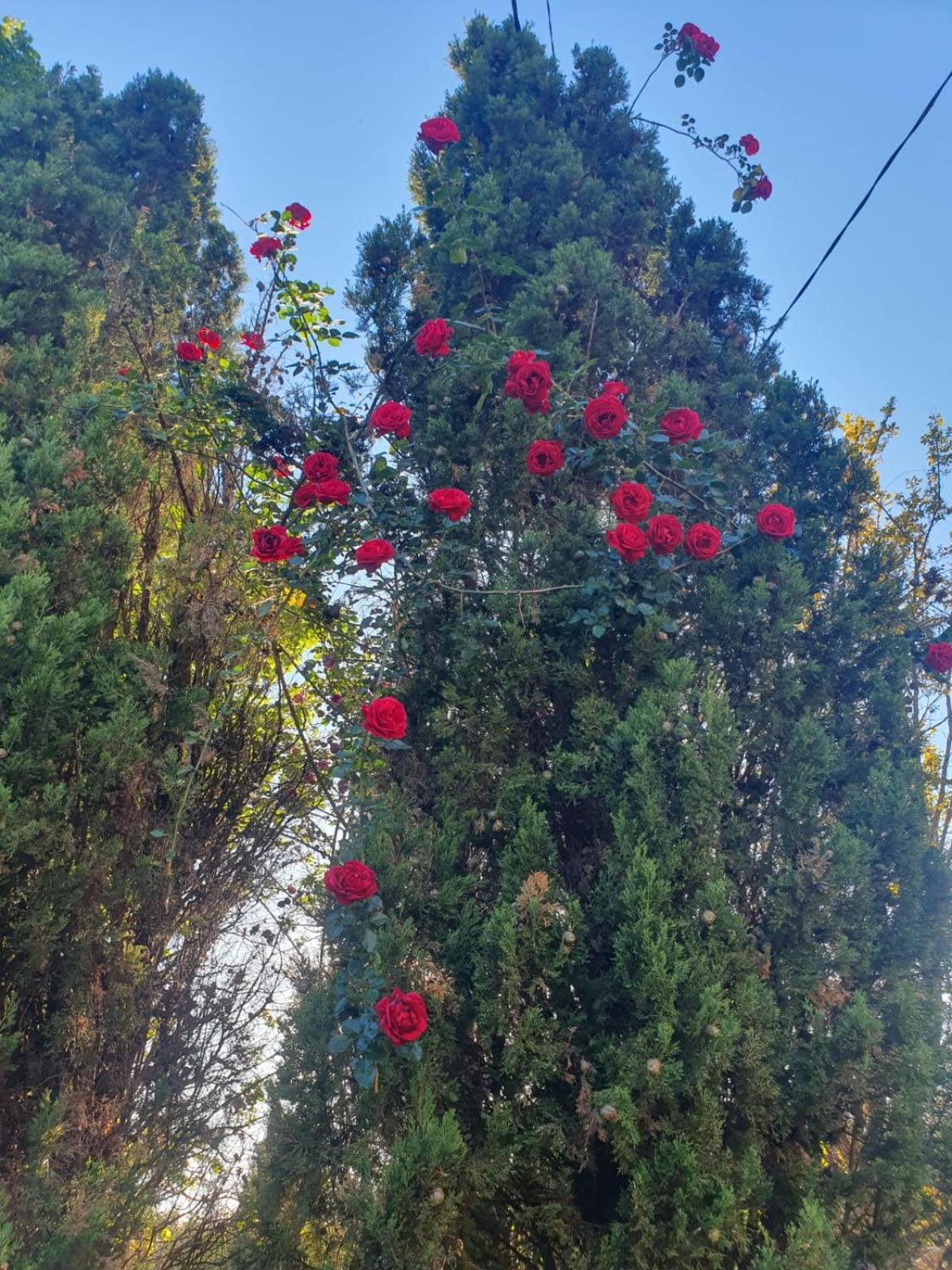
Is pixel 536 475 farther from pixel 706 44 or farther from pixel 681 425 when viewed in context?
pixel 706 44

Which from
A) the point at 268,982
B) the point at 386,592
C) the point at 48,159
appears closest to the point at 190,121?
the point at 48,159

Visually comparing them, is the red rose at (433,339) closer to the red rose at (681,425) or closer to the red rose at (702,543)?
the red rose at (681,425)

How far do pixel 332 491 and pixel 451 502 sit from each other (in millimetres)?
450

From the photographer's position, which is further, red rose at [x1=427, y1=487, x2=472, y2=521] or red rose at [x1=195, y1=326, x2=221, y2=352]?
red rose at [x1=195, y1=326, x2=221, y2=352]

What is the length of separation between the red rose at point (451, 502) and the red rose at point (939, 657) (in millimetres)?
1689

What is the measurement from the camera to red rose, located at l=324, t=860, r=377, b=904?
6.72 feet

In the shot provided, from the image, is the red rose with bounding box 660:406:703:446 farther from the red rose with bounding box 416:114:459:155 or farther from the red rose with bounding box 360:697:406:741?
the red rose with bounding box 416:114:459:155

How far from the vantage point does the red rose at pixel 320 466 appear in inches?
117

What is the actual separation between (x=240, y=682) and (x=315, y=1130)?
1.59 m

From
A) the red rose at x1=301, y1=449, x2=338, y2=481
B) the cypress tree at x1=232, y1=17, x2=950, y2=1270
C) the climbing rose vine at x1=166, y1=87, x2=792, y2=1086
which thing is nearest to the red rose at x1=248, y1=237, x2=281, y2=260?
the climbing rose vine at x1=166, y1=87, x2=792, y2=1086

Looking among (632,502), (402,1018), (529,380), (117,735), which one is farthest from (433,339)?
(402,1018)

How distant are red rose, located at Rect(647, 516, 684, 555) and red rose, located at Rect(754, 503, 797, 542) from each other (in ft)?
1.34

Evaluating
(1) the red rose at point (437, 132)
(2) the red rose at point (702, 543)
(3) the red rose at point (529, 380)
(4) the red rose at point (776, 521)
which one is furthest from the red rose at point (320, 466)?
(4) the red rose at point (776, 521)

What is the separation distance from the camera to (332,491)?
2.91 metres
